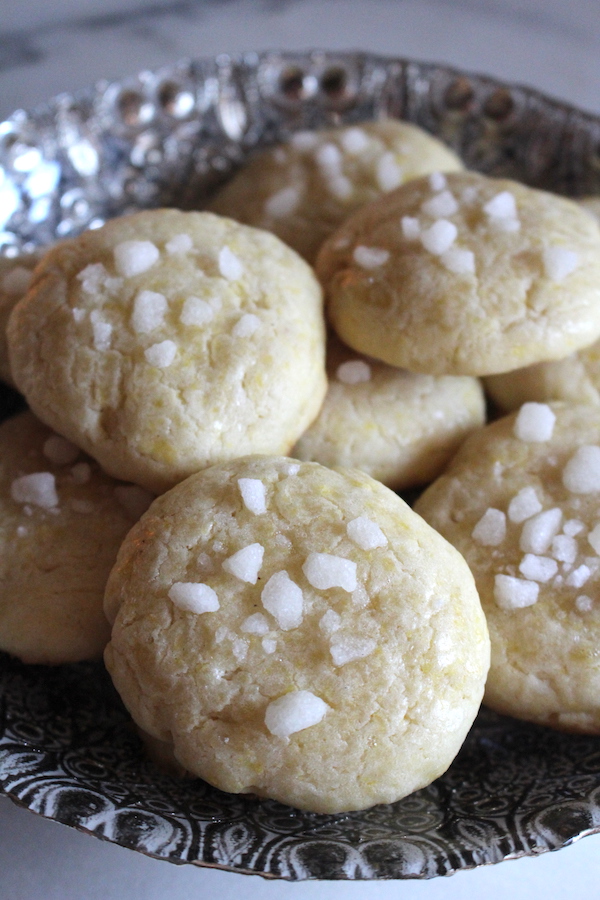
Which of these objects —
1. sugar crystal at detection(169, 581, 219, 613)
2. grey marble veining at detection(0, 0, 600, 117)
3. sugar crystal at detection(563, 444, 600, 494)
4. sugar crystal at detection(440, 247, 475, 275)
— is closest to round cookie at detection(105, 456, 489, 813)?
sugar crystal at detection(169, 581, 219, 613)

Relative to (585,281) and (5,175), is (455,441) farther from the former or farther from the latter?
(5,175)

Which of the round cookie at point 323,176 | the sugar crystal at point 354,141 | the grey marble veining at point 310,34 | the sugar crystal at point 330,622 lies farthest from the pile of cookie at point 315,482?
the grey marble veining at point 310,34

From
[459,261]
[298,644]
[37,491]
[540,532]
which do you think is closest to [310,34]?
[459,261]

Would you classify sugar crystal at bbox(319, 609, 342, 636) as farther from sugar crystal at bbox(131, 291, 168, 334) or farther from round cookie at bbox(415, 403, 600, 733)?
sugar crystal at bbox(131, 291, 168, 334)

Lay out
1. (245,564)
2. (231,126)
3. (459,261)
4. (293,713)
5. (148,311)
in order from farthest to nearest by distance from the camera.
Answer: (231,126)
(459,261)
(148,311)
(245,564)
(293,713)

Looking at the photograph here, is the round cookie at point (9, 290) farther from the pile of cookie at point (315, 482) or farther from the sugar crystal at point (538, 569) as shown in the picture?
the sugar crystal at point (538, 569)

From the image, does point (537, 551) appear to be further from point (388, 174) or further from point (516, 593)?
point (388, 174)
